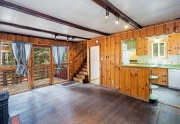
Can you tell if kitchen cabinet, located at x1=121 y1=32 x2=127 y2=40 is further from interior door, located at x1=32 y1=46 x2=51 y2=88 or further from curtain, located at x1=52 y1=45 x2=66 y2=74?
interior door, located at x1=32 y1=46 x2=51 y2=88

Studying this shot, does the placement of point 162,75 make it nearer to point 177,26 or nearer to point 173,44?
point 173,44

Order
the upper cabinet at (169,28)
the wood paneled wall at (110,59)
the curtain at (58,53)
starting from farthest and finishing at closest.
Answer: the curtain at (58,53) → the wood paneled wall at (110,59) → the upper cabinet at (169,28)

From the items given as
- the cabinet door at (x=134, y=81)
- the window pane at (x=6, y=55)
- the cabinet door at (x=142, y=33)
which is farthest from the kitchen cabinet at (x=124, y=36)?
the window pane at (x=6, y=55)

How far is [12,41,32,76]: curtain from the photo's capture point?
411 centimetres

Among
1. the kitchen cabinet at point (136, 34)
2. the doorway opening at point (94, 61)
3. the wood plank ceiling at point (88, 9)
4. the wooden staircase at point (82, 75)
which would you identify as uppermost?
the wood plank ceiling at point (88, 9)

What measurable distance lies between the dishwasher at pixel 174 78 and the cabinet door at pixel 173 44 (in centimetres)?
89

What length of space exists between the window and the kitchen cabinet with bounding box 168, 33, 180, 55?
0.44 m

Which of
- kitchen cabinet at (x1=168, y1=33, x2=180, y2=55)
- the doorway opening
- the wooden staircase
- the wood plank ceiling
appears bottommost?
the wooden staircase

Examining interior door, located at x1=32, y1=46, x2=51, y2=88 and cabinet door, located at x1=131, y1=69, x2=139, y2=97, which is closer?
cabinet door, located at x1=131, y1=69, x2=139, y2=97

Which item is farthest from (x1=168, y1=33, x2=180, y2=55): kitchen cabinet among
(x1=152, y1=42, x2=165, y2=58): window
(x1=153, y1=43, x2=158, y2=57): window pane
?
(x1=153, y1=43, x2=158, y2=57): window pane

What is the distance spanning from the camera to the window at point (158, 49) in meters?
5.17

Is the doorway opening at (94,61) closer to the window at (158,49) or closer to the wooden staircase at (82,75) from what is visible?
the wooden staircase at (82,75)

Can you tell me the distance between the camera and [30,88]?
463 cm

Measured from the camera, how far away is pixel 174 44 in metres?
4.52
